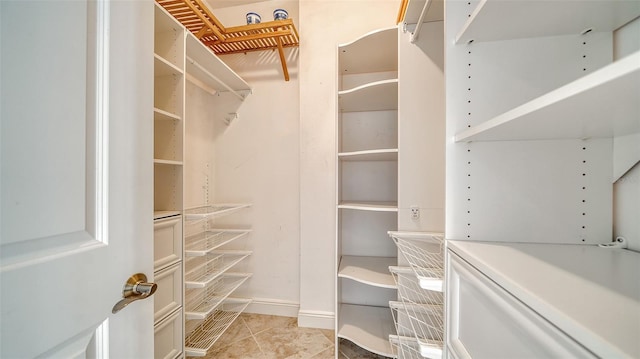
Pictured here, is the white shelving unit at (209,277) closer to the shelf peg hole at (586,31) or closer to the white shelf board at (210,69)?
the white shelf board at (210,69)

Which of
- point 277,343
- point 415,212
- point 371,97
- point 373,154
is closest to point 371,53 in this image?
point 371,97

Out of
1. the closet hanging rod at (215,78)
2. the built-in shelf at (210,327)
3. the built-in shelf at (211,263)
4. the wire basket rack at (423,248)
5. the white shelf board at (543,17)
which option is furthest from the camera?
the built-in shelf at (211,263)

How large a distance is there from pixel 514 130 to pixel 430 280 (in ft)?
1.84

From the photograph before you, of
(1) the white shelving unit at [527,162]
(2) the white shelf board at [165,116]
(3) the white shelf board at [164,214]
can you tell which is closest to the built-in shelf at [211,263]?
(3) the white shelf board at [164,214]

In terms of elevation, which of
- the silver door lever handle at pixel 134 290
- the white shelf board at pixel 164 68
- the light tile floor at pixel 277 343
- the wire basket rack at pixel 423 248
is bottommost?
the light tile floor at pixel 277 343

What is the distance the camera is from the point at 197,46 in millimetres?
1432

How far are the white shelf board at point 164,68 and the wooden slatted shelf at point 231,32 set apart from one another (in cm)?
49

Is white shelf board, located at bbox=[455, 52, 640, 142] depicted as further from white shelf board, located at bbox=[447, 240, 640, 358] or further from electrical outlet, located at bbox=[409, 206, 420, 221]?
electrical outlet, located at bbox=[409, 206, 420, 221]

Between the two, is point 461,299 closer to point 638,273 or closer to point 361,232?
point 638,273

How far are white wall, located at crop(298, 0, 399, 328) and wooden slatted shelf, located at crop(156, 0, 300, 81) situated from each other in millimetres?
167

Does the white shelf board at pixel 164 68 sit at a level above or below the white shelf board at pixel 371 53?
below

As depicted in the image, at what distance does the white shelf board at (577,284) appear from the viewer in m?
0.29

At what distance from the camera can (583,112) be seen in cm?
44

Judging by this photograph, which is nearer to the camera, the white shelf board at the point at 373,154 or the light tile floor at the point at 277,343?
the white shelf board at the point at 373,154
